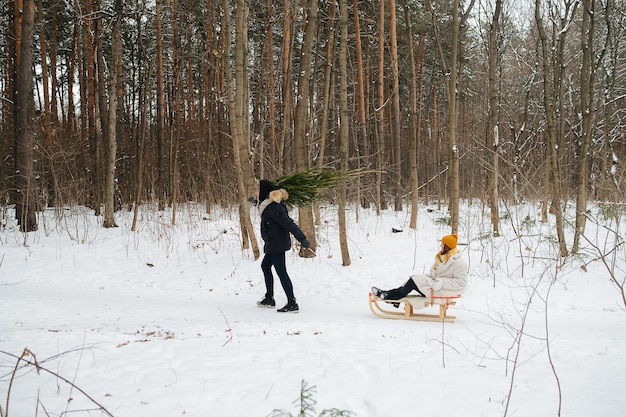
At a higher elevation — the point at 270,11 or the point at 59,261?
the point at 270,11

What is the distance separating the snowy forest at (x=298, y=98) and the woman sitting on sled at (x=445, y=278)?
1.38 m

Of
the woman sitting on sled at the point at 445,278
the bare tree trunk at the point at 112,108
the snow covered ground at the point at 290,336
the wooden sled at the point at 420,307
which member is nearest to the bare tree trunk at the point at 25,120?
the snow covered ground at the point at 290,336

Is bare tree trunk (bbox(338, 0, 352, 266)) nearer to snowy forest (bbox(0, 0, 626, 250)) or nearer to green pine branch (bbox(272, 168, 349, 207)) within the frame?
snowy forest (bbox(0, 0, 626, 250))

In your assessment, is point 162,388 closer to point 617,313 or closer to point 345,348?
point 345,348

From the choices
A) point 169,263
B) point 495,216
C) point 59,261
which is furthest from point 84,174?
point 495,216

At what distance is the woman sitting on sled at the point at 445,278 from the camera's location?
574 centimetres

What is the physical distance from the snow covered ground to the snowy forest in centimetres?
147

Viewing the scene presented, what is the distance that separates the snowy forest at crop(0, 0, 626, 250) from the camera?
29.2 feet

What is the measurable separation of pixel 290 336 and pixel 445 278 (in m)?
2.43

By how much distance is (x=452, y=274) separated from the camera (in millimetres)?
5793

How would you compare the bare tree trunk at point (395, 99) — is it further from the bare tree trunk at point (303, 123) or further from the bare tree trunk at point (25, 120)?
the bare tree trunk at point (25, 120)

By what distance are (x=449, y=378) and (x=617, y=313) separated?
4.26 meters

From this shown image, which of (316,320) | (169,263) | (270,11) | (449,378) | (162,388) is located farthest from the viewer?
(270,11)

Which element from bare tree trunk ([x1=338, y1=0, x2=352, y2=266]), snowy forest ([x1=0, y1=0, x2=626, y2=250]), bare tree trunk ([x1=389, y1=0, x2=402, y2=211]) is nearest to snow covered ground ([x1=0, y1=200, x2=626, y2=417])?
bare tree trunk ([x1=338, y1=0, x2=352, y2=266])
